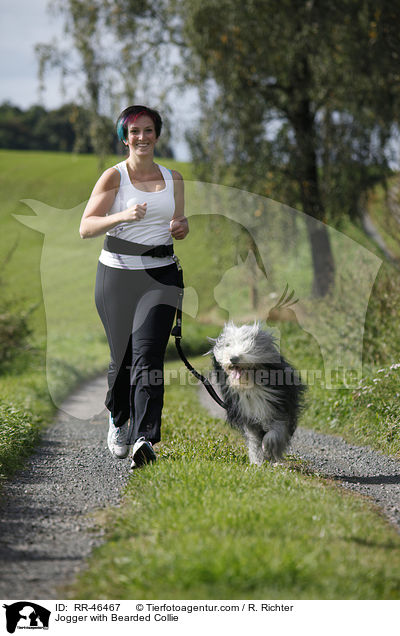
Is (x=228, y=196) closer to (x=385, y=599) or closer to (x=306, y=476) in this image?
(x=306, y=476)

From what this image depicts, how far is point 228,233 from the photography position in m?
14.0

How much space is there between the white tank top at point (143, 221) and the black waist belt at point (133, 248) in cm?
2

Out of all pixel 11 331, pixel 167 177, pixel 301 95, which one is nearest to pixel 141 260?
pixel 167 177

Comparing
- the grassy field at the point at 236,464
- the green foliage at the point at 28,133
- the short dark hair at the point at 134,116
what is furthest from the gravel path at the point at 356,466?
the green foliage at the point at 28,133

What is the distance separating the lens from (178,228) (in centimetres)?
466

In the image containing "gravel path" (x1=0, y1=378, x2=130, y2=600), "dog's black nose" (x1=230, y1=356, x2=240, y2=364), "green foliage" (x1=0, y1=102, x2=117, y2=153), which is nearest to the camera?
"gravel path" (x1=0, y1=378, x2=130, y2=600)

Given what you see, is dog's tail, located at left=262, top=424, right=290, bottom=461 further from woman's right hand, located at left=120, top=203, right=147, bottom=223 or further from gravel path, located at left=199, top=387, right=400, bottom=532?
woman's right hand, located at left=120, top=203, right=147, bottom=223

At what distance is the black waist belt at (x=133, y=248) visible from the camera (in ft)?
15.5

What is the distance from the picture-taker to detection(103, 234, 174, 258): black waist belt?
4715mm

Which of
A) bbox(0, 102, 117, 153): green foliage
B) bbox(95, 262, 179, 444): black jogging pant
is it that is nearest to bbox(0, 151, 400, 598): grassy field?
bbox(95, 262, 179, 444): black jogging pant
